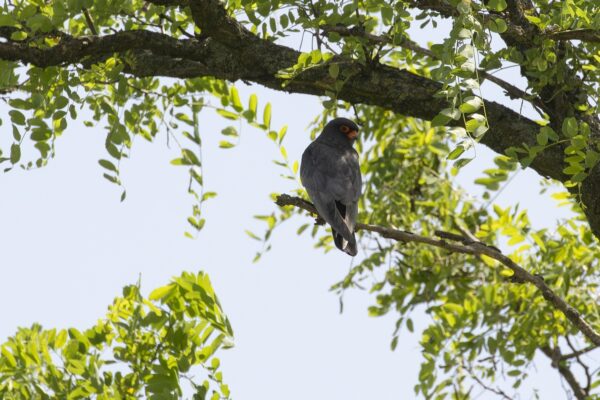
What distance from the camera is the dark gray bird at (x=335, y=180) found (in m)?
4.96

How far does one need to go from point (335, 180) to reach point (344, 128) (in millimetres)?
1220

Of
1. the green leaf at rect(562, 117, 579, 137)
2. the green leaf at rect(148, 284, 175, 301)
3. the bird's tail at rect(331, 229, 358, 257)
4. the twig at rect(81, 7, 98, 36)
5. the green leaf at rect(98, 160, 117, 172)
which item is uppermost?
the twig at rect(81, 7, 98, 36)

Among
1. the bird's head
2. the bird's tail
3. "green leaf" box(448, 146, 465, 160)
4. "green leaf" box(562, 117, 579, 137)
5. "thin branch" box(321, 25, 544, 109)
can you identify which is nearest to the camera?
"green leaf" box(448, 146, 465, 160)

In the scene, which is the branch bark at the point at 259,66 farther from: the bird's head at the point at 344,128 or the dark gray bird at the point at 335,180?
the bird's head at the point at 344,128

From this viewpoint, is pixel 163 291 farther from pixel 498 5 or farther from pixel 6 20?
pixel 498 5

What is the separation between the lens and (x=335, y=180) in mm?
5523

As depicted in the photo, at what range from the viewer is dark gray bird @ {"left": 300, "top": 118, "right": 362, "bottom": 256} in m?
4.96

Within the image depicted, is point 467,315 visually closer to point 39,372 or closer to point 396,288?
point 396,288

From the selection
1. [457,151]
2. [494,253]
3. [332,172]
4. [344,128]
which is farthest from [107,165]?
[344,128]

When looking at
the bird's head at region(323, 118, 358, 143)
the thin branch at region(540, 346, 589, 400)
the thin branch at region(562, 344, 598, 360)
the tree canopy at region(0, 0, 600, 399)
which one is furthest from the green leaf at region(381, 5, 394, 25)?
the thin branch at region(540, 346, 589, 400)

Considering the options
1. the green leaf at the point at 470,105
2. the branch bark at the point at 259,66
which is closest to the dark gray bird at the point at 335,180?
the branch bark at the point at 259,66

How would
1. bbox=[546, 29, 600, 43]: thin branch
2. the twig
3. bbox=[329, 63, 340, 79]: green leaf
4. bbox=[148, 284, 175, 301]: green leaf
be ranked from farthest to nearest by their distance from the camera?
1. the twig
2. bbox=[148, 284, 175, 301]: green leaf
3. bbox=[329, 63, 340, 79]: green leaf
4. bbox=[546, 29, 600, 43]: thin branch

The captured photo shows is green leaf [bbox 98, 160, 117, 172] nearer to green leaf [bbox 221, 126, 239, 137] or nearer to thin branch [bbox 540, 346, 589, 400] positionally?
green leaf [bbox 221, 126, 239, 137]

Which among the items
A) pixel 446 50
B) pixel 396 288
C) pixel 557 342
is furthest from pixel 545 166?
pixel 396 288
